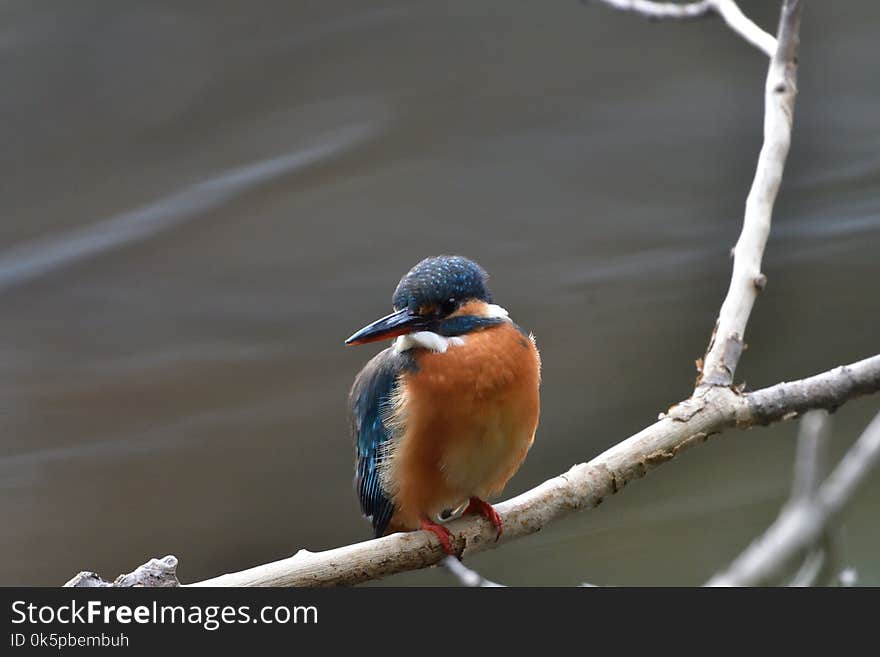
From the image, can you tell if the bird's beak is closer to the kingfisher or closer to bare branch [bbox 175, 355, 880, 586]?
the kingfisher

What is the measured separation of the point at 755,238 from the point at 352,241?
2.97 m

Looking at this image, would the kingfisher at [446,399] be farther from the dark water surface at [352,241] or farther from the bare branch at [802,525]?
the dark water surface at [352,241]

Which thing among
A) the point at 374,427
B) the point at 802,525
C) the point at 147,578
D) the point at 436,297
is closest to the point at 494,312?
the point at 436,297

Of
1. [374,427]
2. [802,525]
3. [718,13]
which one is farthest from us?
[718,13]

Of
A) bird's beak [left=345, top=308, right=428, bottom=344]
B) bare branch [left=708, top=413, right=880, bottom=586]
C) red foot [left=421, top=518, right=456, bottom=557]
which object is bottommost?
bare branch [left=708, top=413, right=880, bottom=586]

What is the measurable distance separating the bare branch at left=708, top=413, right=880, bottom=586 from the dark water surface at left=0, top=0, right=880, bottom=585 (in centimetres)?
273

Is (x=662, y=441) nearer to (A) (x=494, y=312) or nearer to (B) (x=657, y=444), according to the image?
(B) (x=657, y=444)

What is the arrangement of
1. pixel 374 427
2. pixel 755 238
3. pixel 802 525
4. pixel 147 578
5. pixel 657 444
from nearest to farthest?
pixel 802 525, pixel 147 578, pixel 657 444, pixel 755 238, pixel 374 427

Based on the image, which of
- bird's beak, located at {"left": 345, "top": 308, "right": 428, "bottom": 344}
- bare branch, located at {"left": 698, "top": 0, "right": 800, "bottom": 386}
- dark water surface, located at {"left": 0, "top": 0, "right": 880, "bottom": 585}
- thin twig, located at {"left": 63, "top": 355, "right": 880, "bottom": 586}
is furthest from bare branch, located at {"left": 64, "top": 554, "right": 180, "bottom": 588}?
dark water surface, located at {"left": 0, "top": 0, "right": 880, "bottom": 585}

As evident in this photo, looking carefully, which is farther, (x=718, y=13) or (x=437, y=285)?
(x=718, y=13)

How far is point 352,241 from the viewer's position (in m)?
4.52

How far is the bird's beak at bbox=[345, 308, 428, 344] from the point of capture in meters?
1.64
